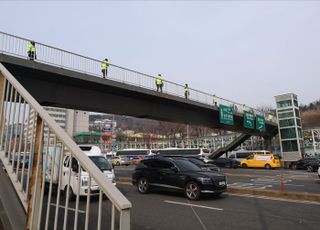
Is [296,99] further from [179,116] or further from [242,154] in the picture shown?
[179,116]

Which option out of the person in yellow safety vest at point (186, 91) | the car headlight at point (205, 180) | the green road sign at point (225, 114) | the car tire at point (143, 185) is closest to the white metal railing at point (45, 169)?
the car headlight at point (205, 180)

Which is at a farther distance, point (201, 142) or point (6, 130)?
point (201, 142)

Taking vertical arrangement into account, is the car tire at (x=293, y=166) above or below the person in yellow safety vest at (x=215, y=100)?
below

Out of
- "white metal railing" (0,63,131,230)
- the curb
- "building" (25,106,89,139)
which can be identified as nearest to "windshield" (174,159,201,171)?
the curb

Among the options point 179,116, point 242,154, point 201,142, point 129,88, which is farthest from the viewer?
point 201,142

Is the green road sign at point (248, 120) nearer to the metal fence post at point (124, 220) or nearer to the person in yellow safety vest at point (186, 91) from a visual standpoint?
the person in yellow safety vest at point (186, 91)

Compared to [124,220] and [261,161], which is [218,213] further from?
[261,161]

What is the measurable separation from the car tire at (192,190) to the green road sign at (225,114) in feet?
62.2

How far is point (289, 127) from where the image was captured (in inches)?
1663

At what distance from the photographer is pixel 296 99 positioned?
43.1m

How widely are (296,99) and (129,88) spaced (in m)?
33.7

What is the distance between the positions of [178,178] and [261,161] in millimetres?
28917

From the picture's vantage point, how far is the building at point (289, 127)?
136 feet

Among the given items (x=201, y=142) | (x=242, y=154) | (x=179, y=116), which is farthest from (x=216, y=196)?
(x=201, y=142)
